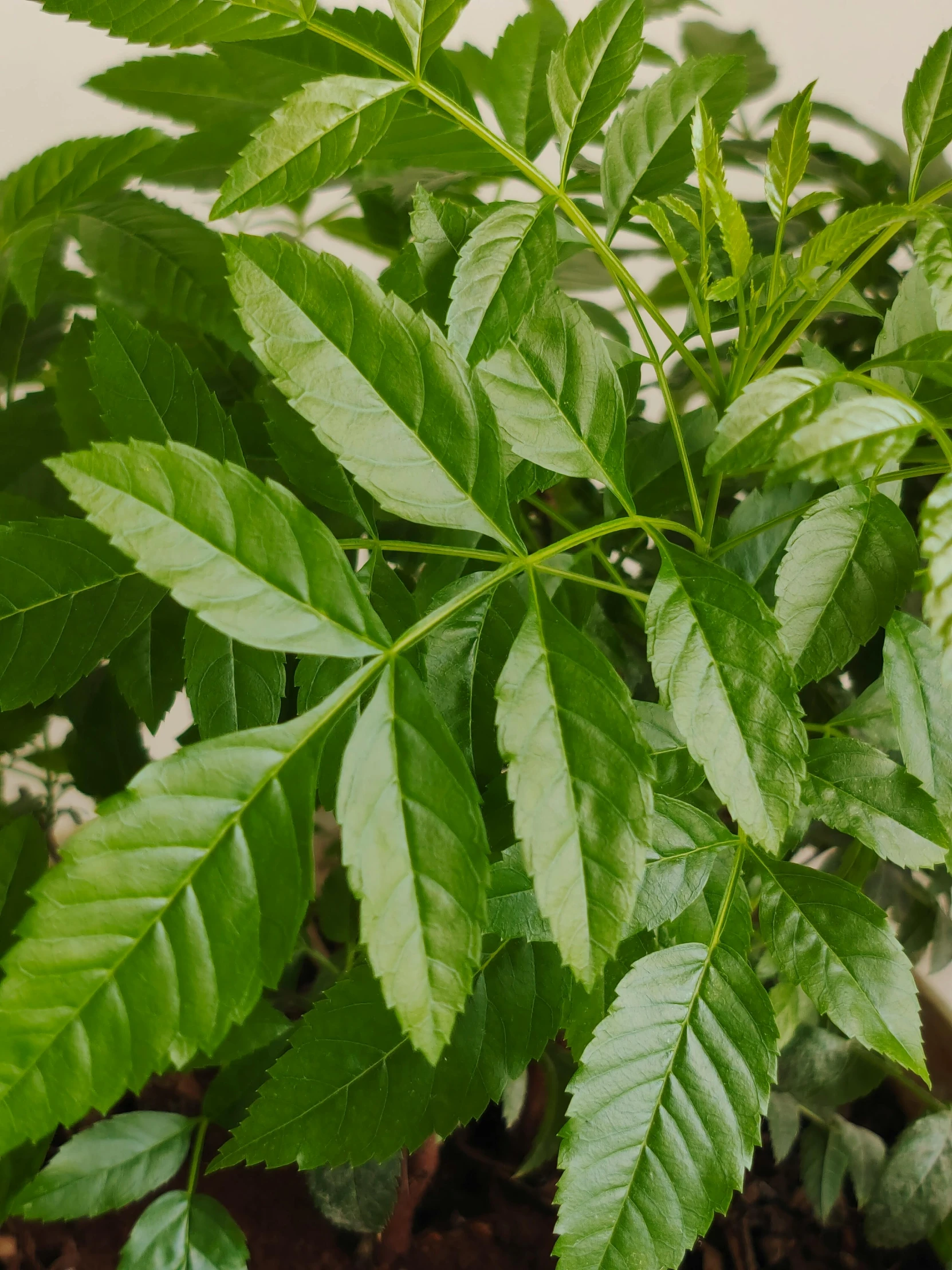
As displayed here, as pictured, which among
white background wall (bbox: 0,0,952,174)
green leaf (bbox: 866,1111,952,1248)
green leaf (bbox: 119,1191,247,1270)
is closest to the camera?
green leaf (bbox: 119,1191,247,1270)

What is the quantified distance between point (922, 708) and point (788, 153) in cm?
25

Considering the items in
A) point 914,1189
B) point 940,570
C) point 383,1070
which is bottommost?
point 914,1189

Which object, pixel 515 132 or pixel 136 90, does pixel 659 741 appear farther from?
pixel 136 90

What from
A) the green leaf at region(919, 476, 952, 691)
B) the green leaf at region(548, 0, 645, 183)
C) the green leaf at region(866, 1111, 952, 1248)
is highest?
the green leaf at region(548, 0, 645, 183)

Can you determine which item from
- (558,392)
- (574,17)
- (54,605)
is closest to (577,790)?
(558,392)

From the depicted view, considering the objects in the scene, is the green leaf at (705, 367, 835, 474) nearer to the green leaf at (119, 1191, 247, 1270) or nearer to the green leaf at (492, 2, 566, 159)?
the green leaf at (492, 2, 566, 159)

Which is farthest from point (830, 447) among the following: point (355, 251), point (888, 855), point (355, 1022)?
point (355, 251)

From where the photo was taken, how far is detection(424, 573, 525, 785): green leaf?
0.41 metres

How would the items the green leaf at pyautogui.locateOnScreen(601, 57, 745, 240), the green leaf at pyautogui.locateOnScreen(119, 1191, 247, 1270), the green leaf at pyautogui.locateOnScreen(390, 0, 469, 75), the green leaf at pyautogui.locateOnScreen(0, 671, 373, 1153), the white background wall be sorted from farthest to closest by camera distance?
the white background wall → the green leaf at pyautogui.locateOnScreen(119, 1191, 247, 1270) → the green leaf at pyautogui.locateOnScreen(601, 57, 745, 240) → the green leaf at pyautogui.locateOnScreen(390, 0, 469, 75) → the green leaf at pyautogui.locateOnScreen(0, 671, 373, 1153)

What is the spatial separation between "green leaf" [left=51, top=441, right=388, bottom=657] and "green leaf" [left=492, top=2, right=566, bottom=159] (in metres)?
0.32

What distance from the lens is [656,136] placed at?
Result: 0.48 metres

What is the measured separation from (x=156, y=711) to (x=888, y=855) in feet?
1.33

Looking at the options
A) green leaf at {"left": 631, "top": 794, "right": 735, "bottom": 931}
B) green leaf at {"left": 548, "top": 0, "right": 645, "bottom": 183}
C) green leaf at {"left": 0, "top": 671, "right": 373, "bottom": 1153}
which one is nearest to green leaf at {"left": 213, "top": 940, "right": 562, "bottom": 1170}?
green leaf at {"left": 631, "top": 794, "right": 735, "bottom": 931}

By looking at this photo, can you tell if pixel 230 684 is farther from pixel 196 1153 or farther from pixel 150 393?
pixel 196 1153
